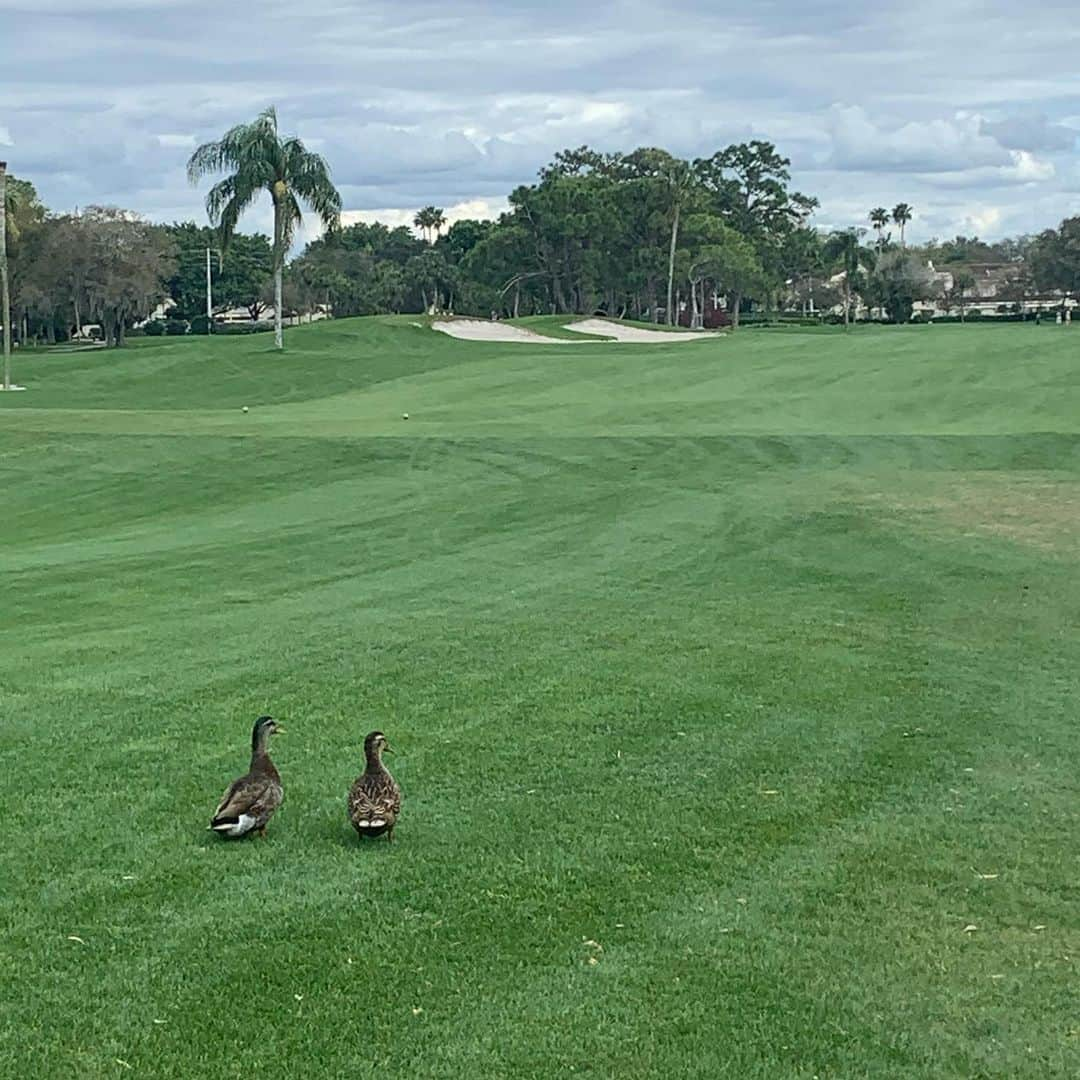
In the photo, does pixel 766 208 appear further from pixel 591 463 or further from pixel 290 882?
pixel 290 882

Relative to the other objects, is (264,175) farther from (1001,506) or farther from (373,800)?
(373,800)

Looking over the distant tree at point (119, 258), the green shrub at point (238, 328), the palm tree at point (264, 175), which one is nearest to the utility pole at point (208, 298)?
the green shrub at point (238, 328)

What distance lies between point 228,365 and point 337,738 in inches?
1666

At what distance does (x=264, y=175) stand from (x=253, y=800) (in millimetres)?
46640

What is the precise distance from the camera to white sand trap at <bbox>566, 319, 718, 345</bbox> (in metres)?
64.4

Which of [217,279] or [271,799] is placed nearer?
[271,799]

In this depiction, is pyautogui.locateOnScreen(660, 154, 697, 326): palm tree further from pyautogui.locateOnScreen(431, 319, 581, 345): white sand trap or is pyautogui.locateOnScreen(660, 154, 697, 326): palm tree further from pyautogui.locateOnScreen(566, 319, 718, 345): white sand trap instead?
pyautogui.locateOnScreen(431, 319, 581, 345): white sand trap

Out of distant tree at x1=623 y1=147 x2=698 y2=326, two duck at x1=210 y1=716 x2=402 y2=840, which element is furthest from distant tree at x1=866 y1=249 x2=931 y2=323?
two duck at x1=210 y1=716 x2=402 y2=840

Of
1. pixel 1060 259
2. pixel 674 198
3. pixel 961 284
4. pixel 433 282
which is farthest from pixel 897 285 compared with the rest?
pixel 433 282

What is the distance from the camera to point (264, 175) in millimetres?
52219

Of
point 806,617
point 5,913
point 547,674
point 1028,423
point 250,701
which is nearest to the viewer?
point 5,913

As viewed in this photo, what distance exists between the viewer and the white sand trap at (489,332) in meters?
63.6

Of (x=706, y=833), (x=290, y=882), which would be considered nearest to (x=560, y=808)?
(x=706, y=833)

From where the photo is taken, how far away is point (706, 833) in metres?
8.52
